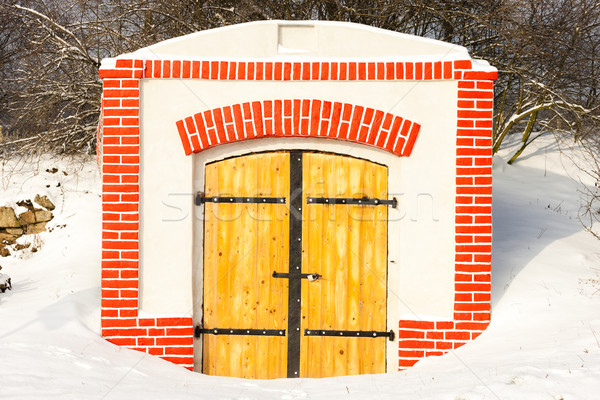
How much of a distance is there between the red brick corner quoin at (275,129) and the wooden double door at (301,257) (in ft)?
1.11

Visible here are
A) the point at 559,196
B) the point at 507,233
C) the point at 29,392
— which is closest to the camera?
the point at 29,392

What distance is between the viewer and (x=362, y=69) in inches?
218

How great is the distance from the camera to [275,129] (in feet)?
18.2

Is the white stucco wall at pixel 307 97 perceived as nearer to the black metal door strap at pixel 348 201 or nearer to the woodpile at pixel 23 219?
the black metal door strap at pixel 348 201

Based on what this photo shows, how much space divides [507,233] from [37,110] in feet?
31.3

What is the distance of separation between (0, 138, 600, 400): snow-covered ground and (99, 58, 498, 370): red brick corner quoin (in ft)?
1.66

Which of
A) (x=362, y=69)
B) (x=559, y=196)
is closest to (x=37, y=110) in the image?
(x=362, y=69)

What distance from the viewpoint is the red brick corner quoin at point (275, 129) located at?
5535 mm

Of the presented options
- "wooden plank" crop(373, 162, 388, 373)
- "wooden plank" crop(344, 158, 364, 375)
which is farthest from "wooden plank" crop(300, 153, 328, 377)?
"wooden plank" crop(373, 162, 388, 373)

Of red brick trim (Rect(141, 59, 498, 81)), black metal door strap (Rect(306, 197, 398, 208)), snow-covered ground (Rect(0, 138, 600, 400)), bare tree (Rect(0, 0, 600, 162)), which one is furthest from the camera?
bare tree (Rect(0, 0, 600, 162))

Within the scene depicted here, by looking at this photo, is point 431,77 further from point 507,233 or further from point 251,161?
point 507,233

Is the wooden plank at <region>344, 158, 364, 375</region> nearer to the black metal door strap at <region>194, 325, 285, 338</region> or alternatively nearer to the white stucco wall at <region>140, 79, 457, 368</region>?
the white stucco wall at <region>140, 79, 457, 368</region>

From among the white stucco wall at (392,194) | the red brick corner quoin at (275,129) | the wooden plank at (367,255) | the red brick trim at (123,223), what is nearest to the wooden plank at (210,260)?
the white stucco wall at (392,194)

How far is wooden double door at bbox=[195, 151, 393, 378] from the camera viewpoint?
18.7ft
